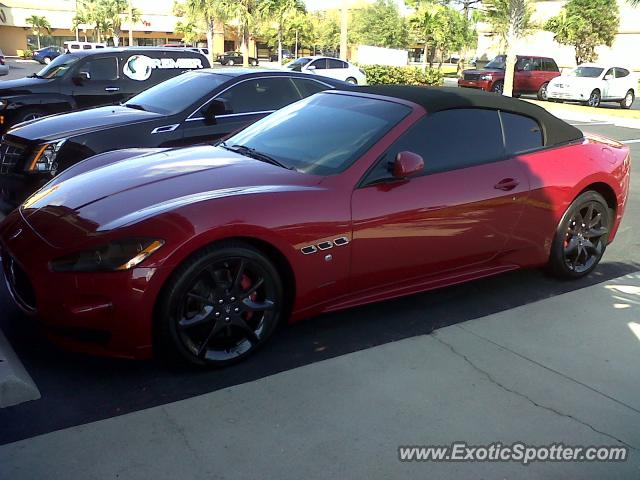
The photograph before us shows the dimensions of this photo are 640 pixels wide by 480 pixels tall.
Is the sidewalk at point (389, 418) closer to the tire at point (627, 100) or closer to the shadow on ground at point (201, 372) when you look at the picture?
the shadow on ground at point (201, 372)

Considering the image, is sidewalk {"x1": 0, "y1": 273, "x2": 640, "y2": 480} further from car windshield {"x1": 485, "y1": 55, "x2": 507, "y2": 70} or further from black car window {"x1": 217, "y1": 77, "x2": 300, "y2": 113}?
car windshield {"x1": 485, "y1": 55, "x2": 507, "y2": 70}

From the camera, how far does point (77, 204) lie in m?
3.43

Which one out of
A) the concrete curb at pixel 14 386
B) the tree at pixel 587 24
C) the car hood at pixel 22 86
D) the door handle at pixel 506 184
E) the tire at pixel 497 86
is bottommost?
the concrete curb at pixel 14 386

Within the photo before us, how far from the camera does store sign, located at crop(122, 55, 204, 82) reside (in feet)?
33.2

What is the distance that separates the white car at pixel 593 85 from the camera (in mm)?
23547

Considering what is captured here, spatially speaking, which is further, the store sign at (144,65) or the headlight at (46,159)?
the store sign at (144,65)

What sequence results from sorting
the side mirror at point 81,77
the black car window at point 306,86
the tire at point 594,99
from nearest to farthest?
the black car window at point 306,86, the side mirror at point 81,77, the tire at point 594,99

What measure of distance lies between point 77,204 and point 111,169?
564 mm

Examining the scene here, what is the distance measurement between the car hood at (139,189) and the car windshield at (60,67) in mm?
7071

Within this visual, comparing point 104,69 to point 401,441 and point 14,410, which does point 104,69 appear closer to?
point 14,410

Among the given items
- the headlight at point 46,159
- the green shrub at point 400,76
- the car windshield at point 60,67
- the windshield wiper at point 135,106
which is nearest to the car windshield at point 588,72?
the green shrub at point 400,76

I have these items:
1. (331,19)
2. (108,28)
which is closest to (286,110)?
(108,28)

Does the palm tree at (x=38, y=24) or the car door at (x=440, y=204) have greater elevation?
the palm tree at (x=38, y=24)

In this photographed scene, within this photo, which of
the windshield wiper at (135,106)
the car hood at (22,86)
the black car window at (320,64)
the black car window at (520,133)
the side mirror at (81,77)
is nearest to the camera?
the black car window at (520,133)
